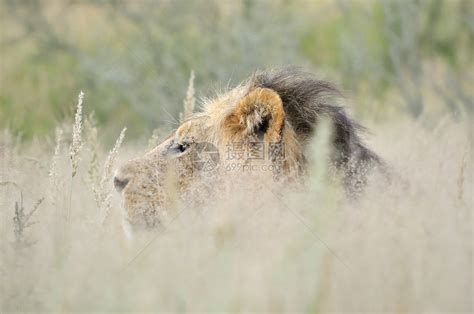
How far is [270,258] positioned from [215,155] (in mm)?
1444

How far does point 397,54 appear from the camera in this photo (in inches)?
441

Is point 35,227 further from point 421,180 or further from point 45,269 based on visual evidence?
point 421,180

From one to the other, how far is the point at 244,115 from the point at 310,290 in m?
1.53

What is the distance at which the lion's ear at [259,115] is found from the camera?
151 inches

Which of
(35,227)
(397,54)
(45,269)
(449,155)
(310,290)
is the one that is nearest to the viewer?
(310,290)

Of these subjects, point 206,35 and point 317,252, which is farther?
point 206,35

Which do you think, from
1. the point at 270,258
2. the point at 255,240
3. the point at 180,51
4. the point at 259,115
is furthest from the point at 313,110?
the point at 180,51

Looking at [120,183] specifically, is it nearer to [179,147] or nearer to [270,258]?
[179,147]

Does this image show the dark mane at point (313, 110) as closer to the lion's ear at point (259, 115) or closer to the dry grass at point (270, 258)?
the lion's ear at point (259, 115)

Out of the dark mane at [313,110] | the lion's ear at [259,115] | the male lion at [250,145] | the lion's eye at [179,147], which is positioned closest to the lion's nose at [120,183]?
the male lion at [250,145]

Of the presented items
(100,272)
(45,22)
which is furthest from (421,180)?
(45,22)

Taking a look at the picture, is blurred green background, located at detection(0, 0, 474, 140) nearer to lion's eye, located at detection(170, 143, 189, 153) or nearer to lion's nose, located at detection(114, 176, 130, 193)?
lion's eye, located at detection(170, 143, 189, 153)

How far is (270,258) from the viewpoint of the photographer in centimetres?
281

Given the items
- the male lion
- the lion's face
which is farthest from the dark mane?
the lion's face
